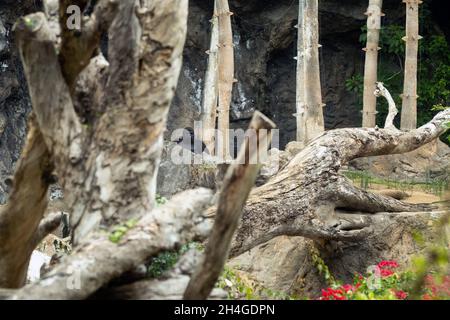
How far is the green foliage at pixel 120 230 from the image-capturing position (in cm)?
471

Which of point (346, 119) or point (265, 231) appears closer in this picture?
point (265, 231)

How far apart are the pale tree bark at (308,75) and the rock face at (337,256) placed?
6530mm

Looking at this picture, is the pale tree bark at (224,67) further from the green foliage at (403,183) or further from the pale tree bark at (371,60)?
the pale tree bark at (371,60)

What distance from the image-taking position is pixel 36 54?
4.98 metres

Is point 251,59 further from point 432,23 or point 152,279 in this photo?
point 152,279

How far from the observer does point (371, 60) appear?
16406 millimetres

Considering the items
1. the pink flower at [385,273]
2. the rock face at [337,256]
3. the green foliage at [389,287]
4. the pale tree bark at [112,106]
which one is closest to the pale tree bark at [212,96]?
the rock face at [337,256]

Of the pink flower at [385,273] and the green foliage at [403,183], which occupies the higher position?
the green foliage at [403,183]

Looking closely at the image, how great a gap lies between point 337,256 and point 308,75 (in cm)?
706

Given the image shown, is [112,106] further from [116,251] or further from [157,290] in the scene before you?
[157,290]

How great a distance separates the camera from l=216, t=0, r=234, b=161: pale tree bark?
15750mm

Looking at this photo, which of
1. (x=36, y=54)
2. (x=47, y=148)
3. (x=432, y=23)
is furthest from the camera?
(x=432, y=23)
